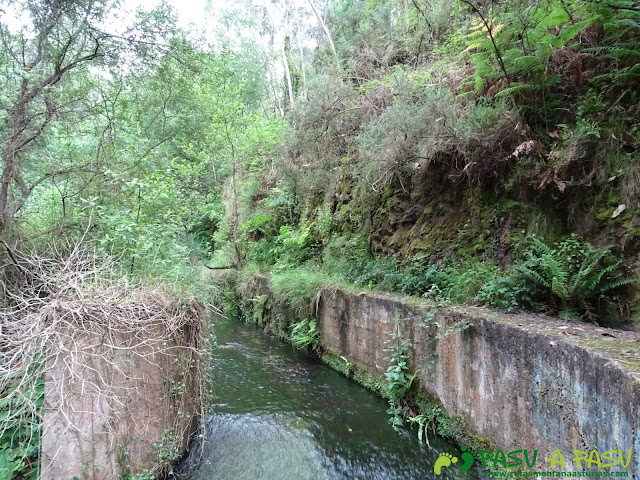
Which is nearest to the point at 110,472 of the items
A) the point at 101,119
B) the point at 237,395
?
the point at 237,395

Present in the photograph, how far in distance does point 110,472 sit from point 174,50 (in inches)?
223

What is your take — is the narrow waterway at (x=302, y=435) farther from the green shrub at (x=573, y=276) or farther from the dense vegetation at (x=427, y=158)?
the green shrub at (x=573, y=276)

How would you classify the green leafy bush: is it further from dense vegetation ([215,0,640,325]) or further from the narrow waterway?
dense vegetation ([215,0,640,325])

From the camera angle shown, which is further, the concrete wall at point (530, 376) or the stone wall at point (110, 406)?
the stone wall at point (110, 406)

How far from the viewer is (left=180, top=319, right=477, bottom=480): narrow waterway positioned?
4066 millimetres

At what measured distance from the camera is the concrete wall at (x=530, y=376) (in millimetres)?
2631

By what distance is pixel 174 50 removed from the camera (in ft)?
18.7

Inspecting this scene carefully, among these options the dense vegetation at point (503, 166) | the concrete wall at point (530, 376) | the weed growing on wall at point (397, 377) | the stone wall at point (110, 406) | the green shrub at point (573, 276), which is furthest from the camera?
the weed growing on wall at point (397, 377)

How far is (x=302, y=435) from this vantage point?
4816 mm

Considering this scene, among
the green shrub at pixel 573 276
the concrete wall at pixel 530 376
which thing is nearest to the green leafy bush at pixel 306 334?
the concrete wall at pixel 530 376

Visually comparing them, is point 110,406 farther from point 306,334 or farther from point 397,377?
point 306,334

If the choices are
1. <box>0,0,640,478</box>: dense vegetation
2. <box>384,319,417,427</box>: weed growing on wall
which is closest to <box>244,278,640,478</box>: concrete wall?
<box>384,319,417,427</box>: weed growing on wall

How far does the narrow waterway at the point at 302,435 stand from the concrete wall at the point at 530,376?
75 centimetres

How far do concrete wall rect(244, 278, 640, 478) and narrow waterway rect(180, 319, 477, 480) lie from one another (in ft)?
2.45
